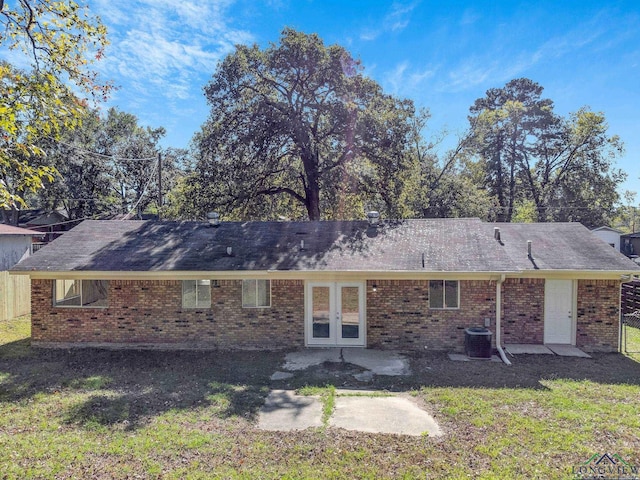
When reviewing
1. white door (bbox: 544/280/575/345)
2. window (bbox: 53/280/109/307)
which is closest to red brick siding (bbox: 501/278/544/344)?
white door (bbox: 544/280/575/345)

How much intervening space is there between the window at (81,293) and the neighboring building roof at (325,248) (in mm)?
661

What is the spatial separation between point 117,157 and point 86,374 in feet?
86.2

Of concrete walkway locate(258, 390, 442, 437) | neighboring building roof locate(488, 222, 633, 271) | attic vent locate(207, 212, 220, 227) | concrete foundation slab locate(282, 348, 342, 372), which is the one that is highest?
attic vent locate(207, 212, 220, 227)

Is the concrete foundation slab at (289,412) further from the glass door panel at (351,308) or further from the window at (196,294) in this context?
the window at (196,294)

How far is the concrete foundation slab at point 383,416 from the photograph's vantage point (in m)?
6.22

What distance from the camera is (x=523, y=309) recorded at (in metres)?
11.3

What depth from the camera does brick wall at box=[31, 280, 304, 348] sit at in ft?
36.2

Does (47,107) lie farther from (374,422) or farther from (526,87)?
(526,87)

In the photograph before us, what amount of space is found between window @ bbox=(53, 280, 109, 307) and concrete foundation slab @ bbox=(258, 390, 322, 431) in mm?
6311

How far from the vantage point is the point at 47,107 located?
6.64 m

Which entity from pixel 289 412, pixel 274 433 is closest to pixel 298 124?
pixel 289 412

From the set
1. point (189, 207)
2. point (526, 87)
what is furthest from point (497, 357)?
point (526, 87)

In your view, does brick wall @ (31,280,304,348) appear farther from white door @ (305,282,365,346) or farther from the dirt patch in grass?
the dirt patch in grass

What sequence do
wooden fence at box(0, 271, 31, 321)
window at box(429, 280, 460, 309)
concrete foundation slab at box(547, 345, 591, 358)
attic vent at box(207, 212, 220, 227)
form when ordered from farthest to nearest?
1. attic vent at box(207, 212, 220, 227)
2. wooden fence at box(0, 271, 31, 321)
3. window at box(429, 280, 460, 309)
4. concrete foundation slab at box(547, 345, 591, 358)
